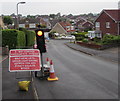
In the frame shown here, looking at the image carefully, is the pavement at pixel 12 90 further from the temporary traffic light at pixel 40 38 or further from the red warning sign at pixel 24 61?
the temporary traffic light at pixel 40 38

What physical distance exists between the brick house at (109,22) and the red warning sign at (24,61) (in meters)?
30.8

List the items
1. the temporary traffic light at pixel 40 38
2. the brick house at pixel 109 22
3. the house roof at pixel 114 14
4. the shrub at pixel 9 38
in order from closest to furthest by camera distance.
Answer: the temporary traffic light at pixel 40 38 → the shrub at pixel 9 38 → the brick house at pixel 109 22 → the house roof at pixel 114 14

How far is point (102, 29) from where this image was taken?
45.0 meters

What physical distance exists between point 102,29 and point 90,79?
110 feet

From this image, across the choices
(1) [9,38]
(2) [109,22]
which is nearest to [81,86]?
(1) [9,38]

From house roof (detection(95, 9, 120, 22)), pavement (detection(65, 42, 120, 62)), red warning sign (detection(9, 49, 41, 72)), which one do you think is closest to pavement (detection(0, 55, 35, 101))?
red warning sign (detection(9, 49, 41, 72))

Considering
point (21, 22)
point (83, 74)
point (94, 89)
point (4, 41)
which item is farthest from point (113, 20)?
point (21, 22)

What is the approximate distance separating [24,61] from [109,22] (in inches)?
1318

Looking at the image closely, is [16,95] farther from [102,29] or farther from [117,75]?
[102,29]

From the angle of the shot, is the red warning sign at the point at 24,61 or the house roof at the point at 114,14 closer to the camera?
the red warning sign at the point at 24,61

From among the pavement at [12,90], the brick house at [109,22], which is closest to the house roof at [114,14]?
the brick house at [109,22]

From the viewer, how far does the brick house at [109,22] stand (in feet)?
131

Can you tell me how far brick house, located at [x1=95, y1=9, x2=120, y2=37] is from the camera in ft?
131

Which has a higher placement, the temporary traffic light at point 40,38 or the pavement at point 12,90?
the temporary traffic light at point 40,38
